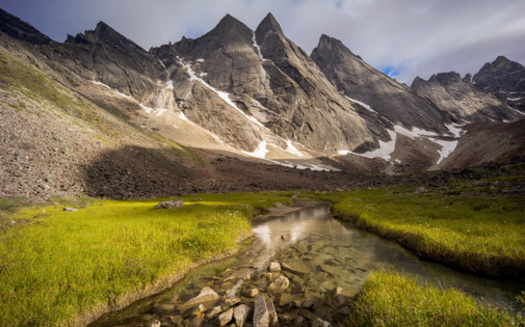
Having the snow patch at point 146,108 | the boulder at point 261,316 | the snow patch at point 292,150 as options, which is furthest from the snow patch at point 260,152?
the boulder at point 261,316

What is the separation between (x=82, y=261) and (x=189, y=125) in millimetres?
113608

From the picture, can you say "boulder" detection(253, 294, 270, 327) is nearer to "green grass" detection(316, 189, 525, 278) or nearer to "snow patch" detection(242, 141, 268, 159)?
"green grass" detection(316, 189, 525, 278)

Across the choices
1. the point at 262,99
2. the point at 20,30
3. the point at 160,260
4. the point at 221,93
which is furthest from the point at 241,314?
the point at 20,30

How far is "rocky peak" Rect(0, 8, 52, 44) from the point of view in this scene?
116 meters

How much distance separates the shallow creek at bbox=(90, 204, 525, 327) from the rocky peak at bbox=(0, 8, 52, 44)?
178563 millimetres

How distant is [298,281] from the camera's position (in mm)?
9898

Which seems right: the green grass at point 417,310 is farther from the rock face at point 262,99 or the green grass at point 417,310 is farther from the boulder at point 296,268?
the rock face at point 262,99

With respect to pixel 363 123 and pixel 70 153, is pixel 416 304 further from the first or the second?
pixel 363 123

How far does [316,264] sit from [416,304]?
6573 mm

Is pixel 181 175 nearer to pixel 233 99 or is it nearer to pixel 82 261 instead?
pixel 82 261

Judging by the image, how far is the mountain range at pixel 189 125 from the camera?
37.2 metres

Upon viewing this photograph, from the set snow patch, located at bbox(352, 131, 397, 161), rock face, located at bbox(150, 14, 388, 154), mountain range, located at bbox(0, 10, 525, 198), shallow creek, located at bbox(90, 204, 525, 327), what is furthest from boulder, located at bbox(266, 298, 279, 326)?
snow patch, located at bbox(352, 131, 397, 161)

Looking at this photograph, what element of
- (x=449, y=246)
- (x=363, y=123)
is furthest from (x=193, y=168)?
(x=363, y=123)

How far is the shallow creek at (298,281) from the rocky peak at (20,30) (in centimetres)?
17856
